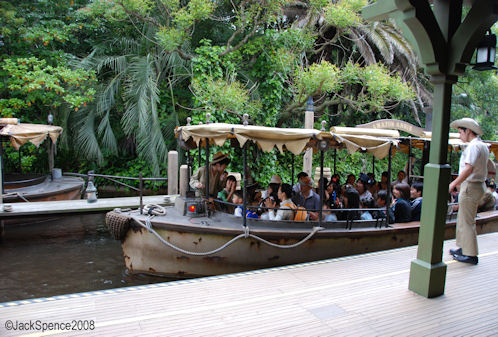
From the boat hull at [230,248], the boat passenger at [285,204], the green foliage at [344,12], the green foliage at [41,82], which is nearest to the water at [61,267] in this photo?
the boat hull at [230,248]

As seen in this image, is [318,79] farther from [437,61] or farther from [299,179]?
[437,61]

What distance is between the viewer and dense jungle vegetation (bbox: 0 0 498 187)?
44.4 ft

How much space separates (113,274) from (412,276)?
658cm

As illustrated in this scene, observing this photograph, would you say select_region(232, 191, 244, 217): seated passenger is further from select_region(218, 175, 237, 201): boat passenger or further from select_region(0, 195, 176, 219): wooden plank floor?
select_region(0, 195, 176, 219): wooden plank floor

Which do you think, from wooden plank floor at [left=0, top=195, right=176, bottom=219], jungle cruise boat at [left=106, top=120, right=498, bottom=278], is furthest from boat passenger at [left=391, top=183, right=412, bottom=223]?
wooden plank floor at [left=0, top=195, right=176, bottom=219]

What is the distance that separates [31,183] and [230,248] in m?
9.02

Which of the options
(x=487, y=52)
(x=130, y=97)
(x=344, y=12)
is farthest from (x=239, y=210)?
(x=130, y=97)

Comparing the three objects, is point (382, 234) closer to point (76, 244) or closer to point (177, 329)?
point (177, 329)

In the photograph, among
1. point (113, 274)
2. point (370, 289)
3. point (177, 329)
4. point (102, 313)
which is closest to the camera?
point (177, 329)

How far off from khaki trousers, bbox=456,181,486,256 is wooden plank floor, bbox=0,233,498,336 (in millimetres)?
432

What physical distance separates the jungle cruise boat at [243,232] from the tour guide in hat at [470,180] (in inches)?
83.6

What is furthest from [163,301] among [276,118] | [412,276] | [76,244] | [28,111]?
[28,111]

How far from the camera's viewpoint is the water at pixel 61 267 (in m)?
7.71

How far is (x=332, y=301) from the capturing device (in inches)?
166
